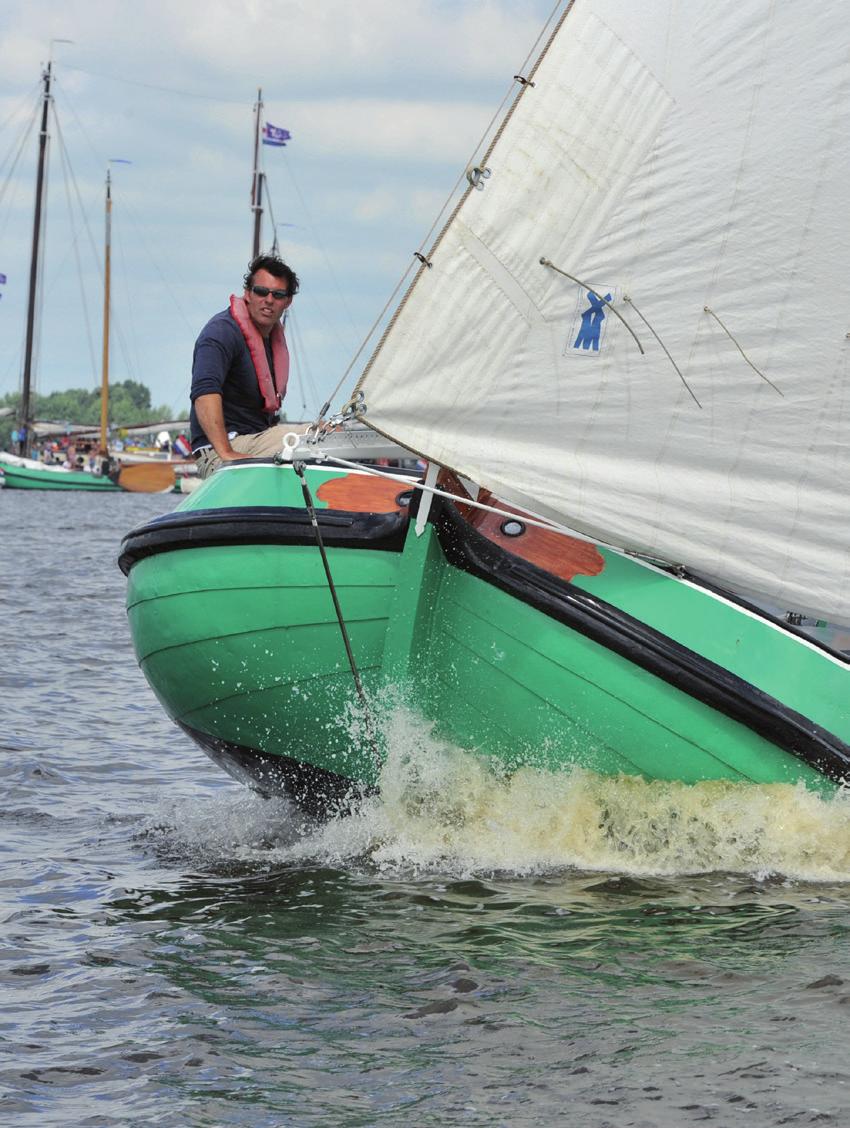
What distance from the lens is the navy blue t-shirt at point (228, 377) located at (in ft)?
26.3

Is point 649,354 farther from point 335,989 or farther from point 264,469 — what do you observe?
point 335,989

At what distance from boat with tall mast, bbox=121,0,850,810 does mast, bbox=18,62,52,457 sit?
59527 millimetres

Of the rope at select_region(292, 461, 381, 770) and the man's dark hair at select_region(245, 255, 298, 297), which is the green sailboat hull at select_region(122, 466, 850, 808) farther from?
the man's dark hair at select_region(245, 255, 298, 297)

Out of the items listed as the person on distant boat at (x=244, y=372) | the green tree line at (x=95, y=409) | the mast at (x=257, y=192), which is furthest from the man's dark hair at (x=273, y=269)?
the green tree line at (x=95, y=409)

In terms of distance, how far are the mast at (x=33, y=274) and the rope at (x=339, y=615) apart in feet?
196

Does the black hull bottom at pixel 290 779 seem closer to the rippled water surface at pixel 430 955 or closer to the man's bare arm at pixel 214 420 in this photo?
the rippled water surface at pixel 430 955

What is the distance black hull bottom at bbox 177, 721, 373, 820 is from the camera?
7.46 m

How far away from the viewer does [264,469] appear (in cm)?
723

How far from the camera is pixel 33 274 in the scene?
211 feet

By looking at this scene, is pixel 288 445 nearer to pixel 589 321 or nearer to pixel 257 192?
pixel 589 321

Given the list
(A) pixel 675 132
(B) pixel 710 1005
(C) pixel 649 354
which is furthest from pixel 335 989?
(A) pixel 675 132

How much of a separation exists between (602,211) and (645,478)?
105 centimetres

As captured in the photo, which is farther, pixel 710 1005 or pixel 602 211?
pixel 602 211

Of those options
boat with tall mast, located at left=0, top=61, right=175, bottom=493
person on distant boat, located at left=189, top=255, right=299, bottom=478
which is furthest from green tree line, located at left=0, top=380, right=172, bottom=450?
person on distant boat, located at left=189, top=255, right=299, bottom=478
